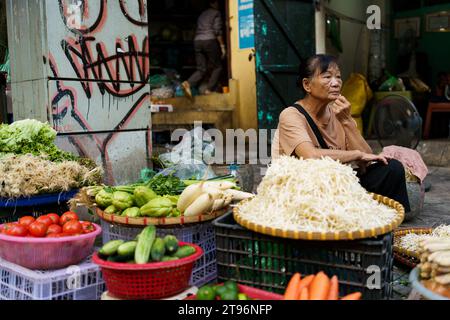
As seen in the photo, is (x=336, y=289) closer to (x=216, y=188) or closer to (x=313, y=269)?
(x=313, y=269)

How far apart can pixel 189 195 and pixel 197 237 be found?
0.30 meters

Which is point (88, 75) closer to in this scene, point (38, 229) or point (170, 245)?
point (38, 229)

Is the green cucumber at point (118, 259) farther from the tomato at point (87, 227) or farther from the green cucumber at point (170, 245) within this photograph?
the tomato at point (87, 227)

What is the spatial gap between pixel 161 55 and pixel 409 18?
6475 mm

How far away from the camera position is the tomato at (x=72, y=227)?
315 centimetres

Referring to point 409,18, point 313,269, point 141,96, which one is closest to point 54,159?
point 141,96

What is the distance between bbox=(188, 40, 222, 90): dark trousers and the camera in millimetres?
11828

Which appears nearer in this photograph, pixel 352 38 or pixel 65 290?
Answer: pixel 65 290

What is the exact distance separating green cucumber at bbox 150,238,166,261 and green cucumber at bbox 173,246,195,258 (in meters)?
0.08

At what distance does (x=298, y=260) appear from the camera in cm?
266

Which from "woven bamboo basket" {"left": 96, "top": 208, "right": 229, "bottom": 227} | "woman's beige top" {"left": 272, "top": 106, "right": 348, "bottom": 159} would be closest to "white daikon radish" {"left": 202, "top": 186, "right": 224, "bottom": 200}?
"woven bamboo basket" {"left": 96, "top": 208, "right": 229, "bottom": 227}

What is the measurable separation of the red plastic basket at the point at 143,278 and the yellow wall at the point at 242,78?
→ 788cm

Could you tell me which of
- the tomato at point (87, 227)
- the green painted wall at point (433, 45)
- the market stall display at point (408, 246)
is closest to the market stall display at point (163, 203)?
the tomato at point (87, 227)

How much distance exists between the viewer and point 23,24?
5.47 metres
